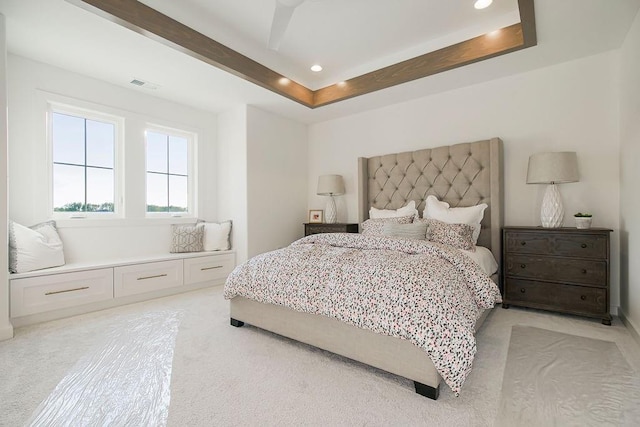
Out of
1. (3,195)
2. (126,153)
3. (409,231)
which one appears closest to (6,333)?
(3,195)

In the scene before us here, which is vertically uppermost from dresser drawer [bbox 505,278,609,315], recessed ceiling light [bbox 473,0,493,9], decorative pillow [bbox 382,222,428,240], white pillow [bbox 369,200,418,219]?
recessed ceiling light [bbox 473,0,493,9]

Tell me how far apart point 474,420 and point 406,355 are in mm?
401

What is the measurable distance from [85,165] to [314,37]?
2.97 meters

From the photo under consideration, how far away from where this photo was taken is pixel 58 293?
9.36 ft

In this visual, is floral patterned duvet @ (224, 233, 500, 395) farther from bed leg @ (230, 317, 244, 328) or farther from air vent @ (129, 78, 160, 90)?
air vent @ (129, 78, 160, 90)

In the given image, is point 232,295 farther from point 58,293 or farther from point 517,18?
point 517,18

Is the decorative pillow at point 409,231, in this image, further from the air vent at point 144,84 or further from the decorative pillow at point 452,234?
the air vent at point 144,84

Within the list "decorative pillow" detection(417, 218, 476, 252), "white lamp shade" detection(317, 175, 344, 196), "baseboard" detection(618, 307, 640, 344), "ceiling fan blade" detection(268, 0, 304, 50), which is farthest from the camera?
"white lamp shade" detection(317, 175, 344, 196)

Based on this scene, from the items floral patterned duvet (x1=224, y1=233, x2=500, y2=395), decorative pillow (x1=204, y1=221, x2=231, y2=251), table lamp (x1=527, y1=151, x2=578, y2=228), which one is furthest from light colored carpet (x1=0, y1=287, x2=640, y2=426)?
decorative pillow (x1=204, y1=221, x2=231, y2=251)

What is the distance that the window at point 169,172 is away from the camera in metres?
4.13

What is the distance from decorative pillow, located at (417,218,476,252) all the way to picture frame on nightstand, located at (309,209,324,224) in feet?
6.60

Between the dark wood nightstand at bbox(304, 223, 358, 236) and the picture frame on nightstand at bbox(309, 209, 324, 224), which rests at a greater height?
the picture frame on nightstand at bbox(309, 209, 324, 224)

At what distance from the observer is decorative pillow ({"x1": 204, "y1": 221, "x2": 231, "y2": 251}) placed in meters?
4.27

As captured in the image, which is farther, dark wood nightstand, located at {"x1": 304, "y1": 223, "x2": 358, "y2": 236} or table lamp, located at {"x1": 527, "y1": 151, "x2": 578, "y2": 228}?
dark wood nightstand, located at {"x1": 304, "y1": 223, "x2": 358, "y2": 236}
